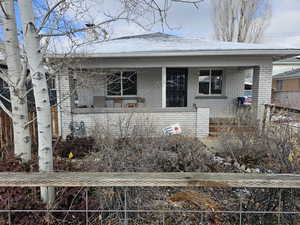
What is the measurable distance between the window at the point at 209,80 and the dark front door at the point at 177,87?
3.04 feet

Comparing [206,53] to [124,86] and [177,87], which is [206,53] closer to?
[177,87]

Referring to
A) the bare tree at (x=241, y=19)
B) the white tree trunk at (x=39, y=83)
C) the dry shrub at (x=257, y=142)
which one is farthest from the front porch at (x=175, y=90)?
the bare tree at (x=241, y=19)

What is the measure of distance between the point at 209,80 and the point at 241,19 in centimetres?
1610

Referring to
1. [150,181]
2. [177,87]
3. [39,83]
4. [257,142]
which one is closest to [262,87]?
[177,87]

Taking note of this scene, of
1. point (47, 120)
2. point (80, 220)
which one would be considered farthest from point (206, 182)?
point (47, 120)

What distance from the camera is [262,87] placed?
7.28 metres

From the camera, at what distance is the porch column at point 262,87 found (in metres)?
7.15

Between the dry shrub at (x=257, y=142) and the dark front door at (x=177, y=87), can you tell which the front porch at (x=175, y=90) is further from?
the dry shrub at (x=257, y=142)

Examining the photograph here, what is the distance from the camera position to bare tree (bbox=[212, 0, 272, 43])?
68.9 feet

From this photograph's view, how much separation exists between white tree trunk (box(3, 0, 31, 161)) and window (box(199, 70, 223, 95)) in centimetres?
816

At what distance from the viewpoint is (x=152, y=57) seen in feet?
23.3

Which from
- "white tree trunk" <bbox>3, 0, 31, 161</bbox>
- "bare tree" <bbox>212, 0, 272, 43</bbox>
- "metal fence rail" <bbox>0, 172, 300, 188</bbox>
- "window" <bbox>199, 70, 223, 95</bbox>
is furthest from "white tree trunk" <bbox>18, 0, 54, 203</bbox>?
"bare tree" <bbox>212, 0, 272, 43</bbox>

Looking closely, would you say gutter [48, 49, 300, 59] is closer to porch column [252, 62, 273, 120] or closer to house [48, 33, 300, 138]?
house [48, 33, 300, 138]

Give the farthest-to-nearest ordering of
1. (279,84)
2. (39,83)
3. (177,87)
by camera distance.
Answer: (279,84)
(177,87)
(39,83)
